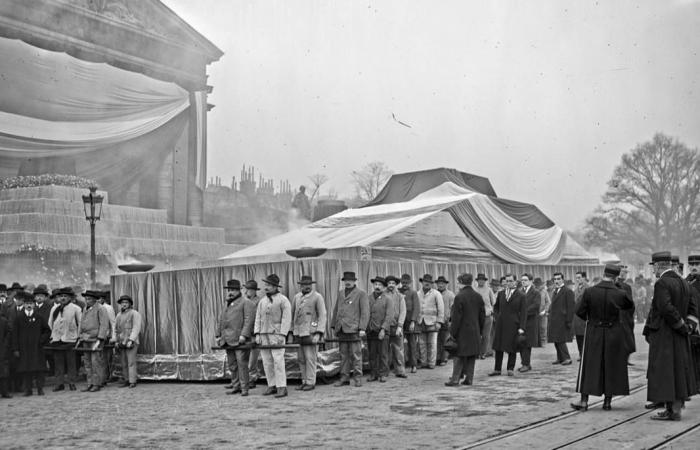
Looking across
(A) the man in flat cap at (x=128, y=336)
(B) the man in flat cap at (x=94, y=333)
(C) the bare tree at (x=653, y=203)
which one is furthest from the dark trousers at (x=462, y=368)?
(C) the bare tree at (x=653, y=203)

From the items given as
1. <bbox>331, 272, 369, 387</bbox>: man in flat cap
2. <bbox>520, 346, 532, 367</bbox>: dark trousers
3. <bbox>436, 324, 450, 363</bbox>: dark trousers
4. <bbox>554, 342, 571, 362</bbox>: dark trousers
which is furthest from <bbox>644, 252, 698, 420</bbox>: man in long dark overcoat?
<bbox>436, 324, 450, 363</bbox>: dark trousers

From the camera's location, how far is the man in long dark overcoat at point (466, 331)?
443 inches

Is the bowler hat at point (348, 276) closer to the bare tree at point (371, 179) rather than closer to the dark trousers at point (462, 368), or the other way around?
the dark trousers at point (462, 368)

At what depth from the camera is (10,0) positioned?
29.8m

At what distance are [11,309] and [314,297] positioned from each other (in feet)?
16.4

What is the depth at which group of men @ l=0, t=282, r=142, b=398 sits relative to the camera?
12.2 meters

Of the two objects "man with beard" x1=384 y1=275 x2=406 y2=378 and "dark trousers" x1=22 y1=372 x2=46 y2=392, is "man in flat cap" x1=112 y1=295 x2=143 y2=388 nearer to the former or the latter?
"dark trousers" x1=22 y1=372 x2=46 y2=392

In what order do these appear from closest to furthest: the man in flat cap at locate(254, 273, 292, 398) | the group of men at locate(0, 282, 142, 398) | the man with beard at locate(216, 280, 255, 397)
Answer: the man in flat cap at locate(254, 273, 292, 398) → the man with beard at locate(216, 280, 255, 397) → the group of men at locate(0, 282, 142, 398)

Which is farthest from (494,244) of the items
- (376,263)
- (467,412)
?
(467,412)

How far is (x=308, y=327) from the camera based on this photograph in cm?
1139

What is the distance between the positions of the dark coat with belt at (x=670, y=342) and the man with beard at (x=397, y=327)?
5.21 metres

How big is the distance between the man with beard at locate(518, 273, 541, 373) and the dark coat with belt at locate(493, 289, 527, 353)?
1.11 feet

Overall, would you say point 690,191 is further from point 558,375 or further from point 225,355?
point 225,355

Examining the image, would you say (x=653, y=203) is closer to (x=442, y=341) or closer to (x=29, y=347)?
(x=442, y=341)
